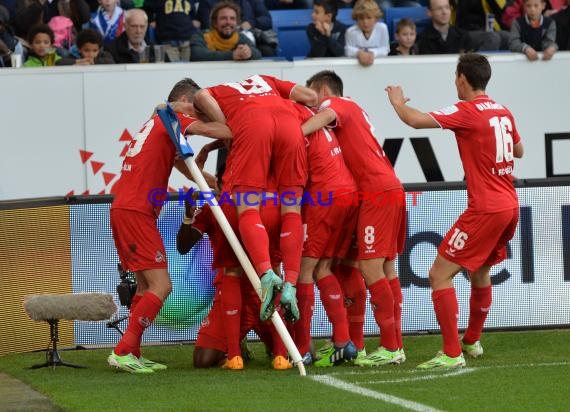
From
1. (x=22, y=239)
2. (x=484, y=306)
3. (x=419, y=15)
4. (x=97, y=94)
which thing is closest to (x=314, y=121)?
(x=484, y=306)

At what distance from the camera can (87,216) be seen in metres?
10.6

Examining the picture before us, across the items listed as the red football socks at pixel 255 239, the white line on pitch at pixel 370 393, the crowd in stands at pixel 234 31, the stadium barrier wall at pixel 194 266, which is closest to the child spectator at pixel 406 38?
the crowd in stands at pixel 234 31

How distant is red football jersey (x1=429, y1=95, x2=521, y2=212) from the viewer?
8930mm

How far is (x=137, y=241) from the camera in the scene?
363 inches

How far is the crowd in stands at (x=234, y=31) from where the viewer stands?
13930mm

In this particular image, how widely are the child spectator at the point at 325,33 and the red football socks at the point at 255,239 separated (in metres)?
5.86

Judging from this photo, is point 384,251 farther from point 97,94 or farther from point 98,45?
point 98,45

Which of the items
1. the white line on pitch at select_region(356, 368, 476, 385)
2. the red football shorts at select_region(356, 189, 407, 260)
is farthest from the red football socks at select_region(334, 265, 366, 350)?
the white line on pitch at select_region(356, 368, 476, 385)

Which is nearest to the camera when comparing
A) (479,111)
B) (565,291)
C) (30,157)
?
(479,111)

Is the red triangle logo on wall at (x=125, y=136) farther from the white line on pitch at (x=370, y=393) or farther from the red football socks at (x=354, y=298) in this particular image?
the white line on pitch at (x=370, y=393)

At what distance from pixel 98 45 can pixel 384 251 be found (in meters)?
5.86

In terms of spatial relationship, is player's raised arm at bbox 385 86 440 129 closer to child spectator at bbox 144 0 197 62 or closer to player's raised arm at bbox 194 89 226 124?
player's raised arm at bbox 194 89 226 124

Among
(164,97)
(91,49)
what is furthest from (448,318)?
(91,49)

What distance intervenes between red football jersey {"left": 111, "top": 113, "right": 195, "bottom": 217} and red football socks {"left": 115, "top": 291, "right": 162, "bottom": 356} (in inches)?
26.7
